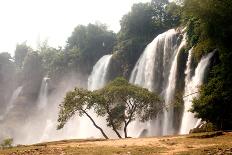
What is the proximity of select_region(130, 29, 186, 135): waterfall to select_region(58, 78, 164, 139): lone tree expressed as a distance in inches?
202

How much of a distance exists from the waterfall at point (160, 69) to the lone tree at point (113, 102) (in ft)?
16.8

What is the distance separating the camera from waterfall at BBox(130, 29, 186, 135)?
41156mm

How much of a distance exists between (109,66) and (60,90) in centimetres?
1739

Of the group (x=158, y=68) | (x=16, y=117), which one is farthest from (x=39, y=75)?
(x=158, y=68)

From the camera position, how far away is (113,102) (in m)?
35.4

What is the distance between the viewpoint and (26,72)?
78.1 m

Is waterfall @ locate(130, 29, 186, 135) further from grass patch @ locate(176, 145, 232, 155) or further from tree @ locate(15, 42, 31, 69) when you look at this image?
tree @ locate(15, 42, 31, 69)

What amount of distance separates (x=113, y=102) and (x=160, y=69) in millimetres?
11963

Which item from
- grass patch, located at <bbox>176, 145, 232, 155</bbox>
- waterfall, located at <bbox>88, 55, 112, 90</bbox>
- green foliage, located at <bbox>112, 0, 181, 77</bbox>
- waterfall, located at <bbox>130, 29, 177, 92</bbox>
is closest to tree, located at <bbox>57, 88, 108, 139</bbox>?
waterfall, located at <bbox>130, 29, 177, 92</bbox>

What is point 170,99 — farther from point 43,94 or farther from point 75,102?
point 43,94

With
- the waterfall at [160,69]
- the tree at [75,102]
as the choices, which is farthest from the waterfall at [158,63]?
the tree at [75,102]

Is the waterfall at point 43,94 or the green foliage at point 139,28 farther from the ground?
the green foliage at point 139,28

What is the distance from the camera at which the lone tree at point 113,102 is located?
33.5 m

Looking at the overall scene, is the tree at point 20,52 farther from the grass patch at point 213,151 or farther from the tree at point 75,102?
the grass patch at point 213,151
